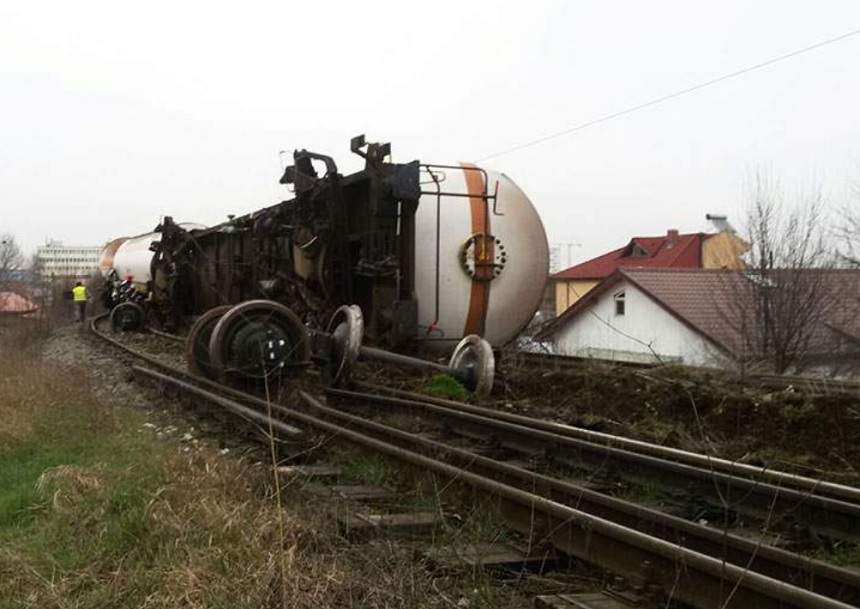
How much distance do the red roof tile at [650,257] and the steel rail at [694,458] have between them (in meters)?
56.6

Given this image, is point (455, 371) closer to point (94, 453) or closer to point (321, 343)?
point (321, 343)

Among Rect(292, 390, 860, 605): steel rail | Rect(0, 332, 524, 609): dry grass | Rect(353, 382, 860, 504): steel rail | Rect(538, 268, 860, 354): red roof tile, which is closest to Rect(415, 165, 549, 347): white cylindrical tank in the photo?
Rect(353, 382, 860, 504): steel rail

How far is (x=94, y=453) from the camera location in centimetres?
698

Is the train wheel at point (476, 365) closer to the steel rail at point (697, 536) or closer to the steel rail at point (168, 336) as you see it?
the steel rail at point (697, 536)

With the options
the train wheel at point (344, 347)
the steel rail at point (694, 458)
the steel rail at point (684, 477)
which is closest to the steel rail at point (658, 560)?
the steel rail at point (684, 477)

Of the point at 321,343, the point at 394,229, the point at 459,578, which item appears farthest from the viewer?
the point at 394,229

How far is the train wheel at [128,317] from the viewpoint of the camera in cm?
2561

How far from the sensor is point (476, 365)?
9.59m

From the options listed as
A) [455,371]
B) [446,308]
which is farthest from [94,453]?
[446,308]

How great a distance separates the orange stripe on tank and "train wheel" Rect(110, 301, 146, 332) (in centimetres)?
1619

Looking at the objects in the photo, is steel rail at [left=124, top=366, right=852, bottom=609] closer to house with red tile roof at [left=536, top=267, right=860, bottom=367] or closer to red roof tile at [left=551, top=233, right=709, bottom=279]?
house with red tile roof at [left=536, top=267, right=860, bottom=367]

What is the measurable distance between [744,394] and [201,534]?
5.34 metres

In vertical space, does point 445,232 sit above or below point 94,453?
above

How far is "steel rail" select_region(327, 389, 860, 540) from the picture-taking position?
4465mm
